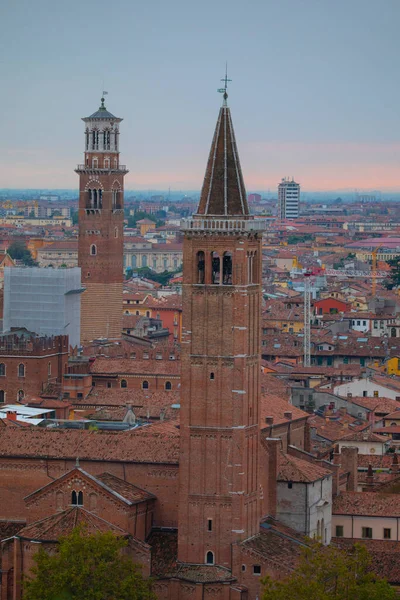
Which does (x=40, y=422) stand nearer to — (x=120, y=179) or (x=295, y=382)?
(x=295, y=382)

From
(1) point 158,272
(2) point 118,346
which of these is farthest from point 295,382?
(1) point 158,272

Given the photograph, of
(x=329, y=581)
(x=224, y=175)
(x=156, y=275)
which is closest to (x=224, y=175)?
(x=224, y=175)

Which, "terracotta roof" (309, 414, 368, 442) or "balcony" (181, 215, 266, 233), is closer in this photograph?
"balcony" (181, 215, 266, 233)

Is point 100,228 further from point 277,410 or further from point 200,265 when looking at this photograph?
point 200,265

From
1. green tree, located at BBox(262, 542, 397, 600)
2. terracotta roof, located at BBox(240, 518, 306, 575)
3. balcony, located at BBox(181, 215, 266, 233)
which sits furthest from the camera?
balcony, located at BBox(181, 215, 266, 233)

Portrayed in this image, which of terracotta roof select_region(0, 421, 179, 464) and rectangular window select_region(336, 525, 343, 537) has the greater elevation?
terracotta roof select_region(0, 421, 179, 464)

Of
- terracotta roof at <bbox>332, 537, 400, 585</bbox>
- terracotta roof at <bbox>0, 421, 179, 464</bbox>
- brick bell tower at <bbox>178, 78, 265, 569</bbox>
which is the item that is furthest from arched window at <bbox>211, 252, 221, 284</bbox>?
terracotta roof at <bbox>332, 537, 400, 585</bbox>

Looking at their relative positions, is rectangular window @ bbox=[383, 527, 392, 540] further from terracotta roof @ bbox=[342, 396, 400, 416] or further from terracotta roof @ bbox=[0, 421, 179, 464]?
terracotta roof @ bbox=[342, 396, 400, 416]
